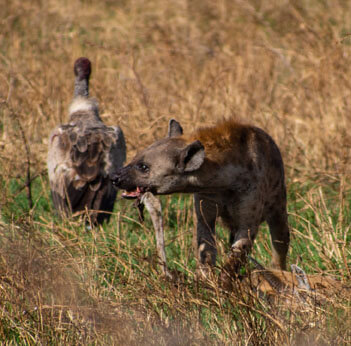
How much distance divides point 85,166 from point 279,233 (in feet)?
8.69

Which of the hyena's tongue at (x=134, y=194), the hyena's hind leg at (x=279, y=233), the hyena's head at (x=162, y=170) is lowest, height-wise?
the hyena's hind leg at (x=279, y=233)

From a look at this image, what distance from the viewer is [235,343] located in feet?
12.6

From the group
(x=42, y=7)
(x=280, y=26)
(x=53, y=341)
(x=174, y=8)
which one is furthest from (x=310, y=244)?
(x=42, y=7)

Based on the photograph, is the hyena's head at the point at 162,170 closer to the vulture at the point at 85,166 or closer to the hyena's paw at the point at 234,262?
the hyena's paw at the point at 234,262

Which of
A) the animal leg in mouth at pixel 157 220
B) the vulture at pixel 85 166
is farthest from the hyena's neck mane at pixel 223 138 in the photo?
the vulture at pixel 85 166

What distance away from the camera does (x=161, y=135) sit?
8.00 m

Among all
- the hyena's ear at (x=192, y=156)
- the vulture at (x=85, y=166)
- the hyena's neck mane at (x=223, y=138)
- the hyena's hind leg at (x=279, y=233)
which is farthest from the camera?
the vulture at (x=85, y=166)

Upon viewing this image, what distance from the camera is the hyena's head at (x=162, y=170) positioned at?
4.53 meters

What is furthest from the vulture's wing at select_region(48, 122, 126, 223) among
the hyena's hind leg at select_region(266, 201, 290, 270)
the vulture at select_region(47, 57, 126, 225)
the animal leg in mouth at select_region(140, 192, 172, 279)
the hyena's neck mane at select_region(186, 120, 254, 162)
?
the hyena's neck mane at select_region(186, 120, 254, 162)

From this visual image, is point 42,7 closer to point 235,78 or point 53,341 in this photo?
point 235,78

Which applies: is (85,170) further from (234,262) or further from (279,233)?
(234,262)

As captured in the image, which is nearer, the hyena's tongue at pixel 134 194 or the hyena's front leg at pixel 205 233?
the hyena's tongue at pixel 134 194

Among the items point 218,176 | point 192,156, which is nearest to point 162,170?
point 192,156

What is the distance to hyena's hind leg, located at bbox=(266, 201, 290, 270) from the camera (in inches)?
209
